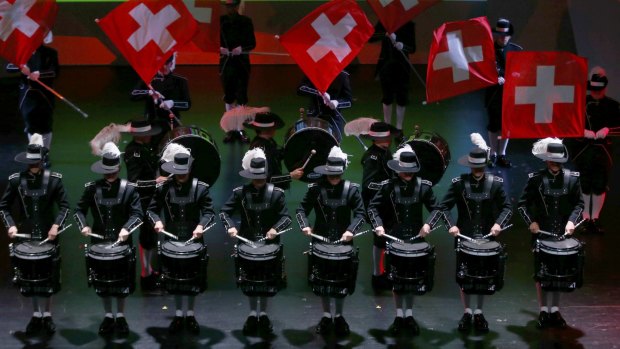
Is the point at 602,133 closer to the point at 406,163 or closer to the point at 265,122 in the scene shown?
the point at 406,163

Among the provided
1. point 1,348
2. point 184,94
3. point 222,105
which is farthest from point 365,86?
point 1,348

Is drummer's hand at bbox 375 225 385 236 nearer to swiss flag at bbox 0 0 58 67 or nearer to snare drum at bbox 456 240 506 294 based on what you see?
snare drum at bbox 456 240 506 294

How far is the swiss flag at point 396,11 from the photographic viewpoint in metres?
15.1

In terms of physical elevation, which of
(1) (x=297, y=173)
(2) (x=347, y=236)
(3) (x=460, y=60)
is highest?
(3) (x=460, y=60)

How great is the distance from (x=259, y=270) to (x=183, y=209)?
100 centimetres

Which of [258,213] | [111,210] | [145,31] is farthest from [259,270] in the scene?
[145,31]

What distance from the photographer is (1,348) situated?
10805mm

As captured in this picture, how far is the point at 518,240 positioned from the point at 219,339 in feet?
13.4

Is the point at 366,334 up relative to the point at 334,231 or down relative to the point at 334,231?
down

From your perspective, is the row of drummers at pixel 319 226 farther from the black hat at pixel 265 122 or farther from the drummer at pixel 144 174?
the black hat at pixel 265 122

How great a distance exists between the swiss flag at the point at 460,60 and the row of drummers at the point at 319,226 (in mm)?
1491

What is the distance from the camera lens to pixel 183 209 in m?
11.3

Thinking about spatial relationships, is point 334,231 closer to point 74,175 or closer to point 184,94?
point 184,94

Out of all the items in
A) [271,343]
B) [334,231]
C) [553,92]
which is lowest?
[271,343]
